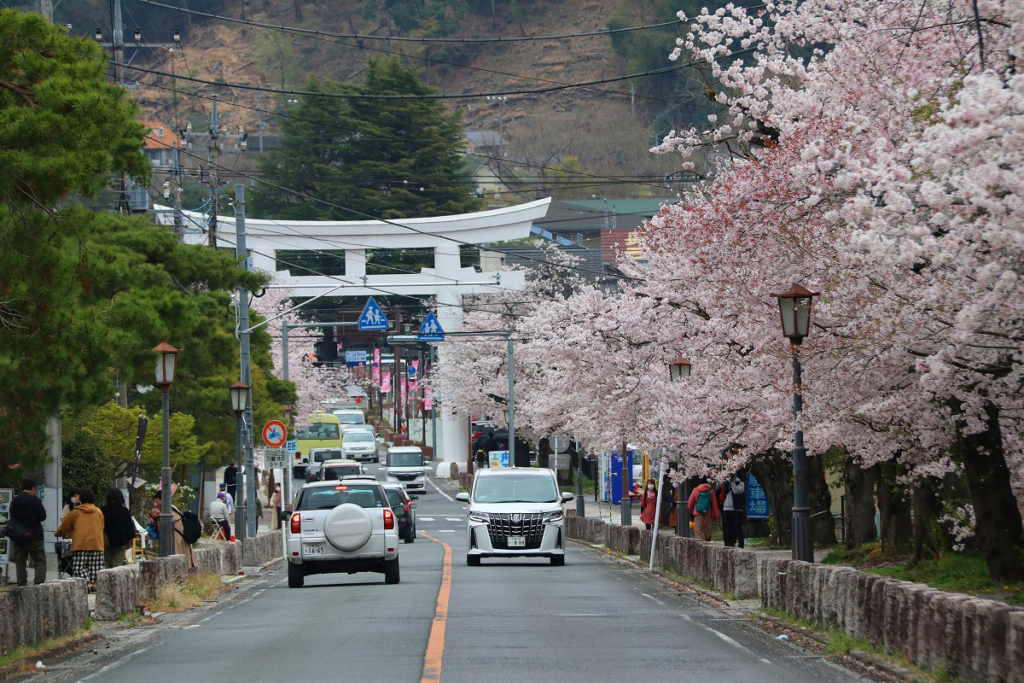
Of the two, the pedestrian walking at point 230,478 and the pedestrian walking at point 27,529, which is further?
the pedestrian walking at point 230,478

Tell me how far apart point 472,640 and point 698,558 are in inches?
388

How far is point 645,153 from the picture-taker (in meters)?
112

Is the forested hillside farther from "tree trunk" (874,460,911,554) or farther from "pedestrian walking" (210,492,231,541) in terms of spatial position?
"tree trunk" (874,460,911,554)

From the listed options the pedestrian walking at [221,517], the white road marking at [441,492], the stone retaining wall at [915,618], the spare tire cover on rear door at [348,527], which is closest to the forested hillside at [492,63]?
the white road marking at [441,492]

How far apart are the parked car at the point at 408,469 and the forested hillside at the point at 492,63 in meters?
46.8

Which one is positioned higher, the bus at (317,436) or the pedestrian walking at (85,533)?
the bus at (317,436)

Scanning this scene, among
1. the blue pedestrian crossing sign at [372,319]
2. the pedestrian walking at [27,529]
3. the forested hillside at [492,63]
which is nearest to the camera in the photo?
the pedestrian walking at [27,529]

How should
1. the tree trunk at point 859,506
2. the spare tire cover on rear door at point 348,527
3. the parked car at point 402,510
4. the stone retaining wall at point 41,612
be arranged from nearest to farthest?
1. the stone retaining wall at point 41,612
2. the spare tire cover on rear door at point 348,527
3. the tree trunk at point 859,506
4. the parked car at point 402,510

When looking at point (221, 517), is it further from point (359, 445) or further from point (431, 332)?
point (359, 445)

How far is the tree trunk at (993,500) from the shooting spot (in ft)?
51.6

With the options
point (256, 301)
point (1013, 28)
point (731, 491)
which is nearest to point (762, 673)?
point (1013, 28)

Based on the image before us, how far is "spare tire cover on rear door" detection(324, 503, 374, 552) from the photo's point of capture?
21.3m

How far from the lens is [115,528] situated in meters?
20.7

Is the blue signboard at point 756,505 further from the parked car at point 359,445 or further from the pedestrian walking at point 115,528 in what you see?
the parked car at point 359,445
